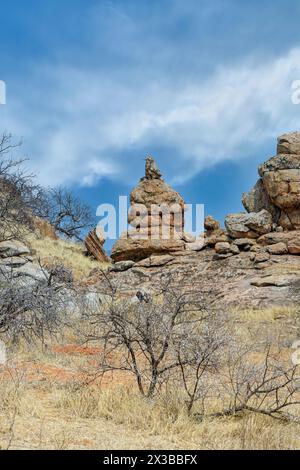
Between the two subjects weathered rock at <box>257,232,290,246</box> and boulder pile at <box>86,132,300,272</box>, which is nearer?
weathered rock at <box>257,232,290,246</box>

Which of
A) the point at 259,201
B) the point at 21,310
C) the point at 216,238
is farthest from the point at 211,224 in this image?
the point at 21,310

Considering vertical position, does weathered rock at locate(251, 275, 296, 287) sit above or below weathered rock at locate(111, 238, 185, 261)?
below

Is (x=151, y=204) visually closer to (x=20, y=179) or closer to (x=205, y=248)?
(x=205, y=248)

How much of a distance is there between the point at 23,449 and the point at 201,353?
2827 millimetres

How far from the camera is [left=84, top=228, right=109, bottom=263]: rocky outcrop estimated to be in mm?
30517

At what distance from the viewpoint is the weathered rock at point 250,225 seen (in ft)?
71.2

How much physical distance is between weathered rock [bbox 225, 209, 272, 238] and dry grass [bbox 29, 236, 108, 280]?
25.9 ft

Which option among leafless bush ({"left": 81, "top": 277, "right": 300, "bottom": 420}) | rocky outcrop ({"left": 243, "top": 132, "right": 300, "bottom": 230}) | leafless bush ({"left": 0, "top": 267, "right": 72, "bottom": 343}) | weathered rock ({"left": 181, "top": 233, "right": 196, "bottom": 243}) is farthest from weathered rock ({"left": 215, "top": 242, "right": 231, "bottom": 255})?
leafless bush ({"left": 81, "top": 277, "right": 300, "bottom": 420})

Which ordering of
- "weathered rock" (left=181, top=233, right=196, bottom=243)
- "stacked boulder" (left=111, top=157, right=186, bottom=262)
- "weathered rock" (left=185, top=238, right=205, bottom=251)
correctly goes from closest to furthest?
"weathered rock" (left=185, top=238, right=205, bottom=251) < "stacked boulder" (left=111, top=157, right=186, bottom=262) < "weathered rock" (left=181, top=233, right=196, bottom=243)

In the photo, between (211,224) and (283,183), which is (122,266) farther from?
(283,183)

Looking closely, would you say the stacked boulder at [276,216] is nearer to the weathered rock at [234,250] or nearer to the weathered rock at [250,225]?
the weathered rock at [250,225]

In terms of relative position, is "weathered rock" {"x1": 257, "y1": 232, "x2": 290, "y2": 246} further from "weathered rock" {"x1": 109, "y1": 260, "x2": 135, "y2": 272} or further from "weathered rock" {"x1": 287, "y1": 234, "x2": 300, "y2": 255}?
"weathered rock" {"x1": 109, "y1": 260, "x2": 135, "y2": 272}

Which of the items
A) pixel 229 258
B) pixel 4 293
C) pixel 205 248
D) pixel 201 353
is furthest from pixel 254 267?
pixel 201 353
